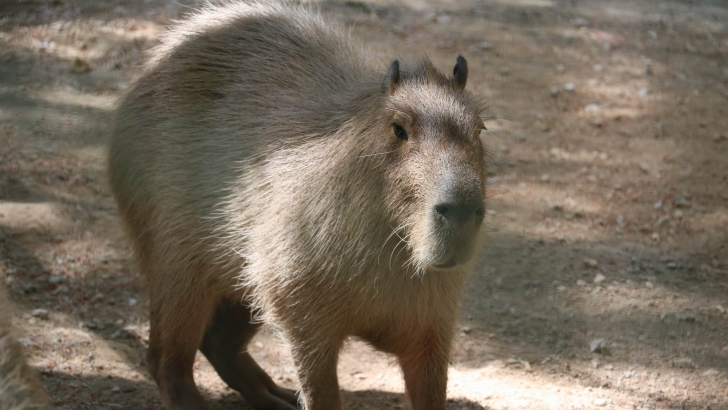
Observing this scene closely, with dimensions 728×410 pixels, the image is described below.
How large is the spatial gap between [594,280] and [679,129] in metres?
1.76

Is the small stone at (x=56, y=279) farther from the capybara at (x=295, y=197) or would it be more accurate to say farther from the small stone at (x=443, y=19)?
the small stone at (x=443, y=19)

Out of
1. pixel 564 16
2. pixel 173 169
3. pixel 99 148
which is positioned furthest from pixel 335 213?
pixel 564 16

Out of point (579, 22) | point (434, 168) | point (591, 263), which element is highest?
point (579, 22)

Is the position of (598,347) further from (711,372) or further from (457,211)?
(457,211)

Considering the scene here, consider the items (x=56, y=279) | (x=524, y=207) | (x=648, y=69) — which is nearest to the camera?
(x=56, y=279)

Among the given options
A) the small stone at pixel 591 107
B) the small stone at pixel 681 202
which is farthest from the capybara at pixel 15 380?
the small stone at pixel 591 107

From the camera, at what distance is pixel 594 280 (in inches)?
202

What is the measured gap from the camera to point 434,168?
294cm

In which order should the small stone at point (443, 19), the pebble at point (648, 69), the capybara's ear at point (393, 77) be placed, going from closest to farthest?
the capybara's ear at point (393, 77) → the pebble at point (648, 69) → the small stone at point (443, 19)

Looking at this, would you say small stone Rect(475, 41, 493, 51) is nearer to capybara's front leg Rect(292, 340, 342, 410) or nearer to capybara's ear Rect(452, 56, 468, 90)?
capybara's ear Rect(452, 56, 468, 90)

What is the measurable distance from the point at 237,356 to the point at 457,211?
6.29ft

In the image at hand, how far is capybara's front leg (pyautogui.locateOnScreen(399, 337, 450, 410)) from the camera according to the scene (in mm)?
3596

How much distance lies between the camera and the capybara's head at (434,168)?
9.43ft

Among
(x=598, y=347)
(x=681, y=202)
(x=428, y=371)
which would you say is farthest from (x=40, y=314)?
(x=681, y=202)
